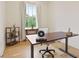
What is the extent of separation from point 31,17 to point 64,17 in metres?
1.82

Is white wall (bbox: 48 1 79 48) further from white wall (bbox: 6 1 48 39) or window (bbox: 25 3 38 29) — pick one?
window (bbox: 25 3 38 29)

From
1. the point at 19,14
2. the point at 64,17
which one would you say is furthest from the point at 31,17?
the point at 64,17

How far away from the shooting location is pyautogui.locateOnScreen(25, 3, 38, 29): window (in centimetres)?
659

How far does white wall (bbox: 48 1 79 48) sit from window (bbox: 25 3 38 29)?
2.48 feet

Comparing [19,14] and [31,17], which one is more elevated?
[19,14]

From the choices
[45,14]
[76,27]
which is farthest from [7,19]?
[76,27]

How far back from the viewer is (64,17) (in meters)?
5.61

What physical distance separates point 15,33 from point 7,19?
0.75 metres

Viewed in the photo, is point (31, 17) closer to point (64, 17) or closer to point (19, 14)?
point (19, 14)

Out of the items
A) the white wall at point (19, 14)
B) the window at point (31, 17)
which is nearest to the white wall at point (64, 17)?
the white wall at point (19, 14)

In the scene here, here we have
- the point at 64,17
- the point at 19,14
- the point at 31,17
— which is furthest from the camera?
the point at 31,17

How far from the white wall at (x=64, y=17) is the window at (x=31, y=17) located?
0.76 metres

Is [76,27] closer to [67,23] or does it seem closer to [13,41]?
[67,23]

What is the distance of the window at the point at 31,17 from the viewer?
259 inches
